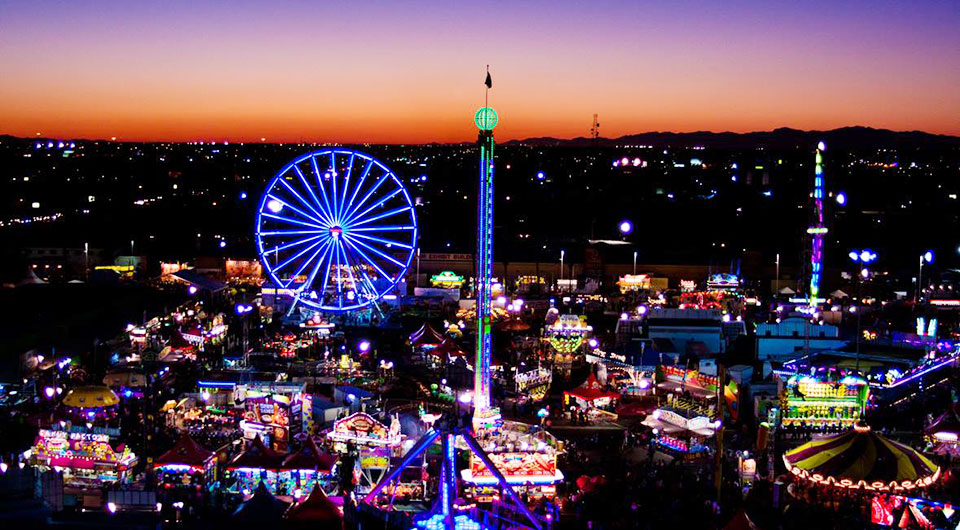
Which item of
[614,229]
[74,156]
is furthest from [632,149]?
[614,229]

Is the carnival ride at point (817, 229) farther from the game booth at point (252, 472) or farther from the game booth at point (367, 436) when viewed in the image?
the game booth at point (252, 472)

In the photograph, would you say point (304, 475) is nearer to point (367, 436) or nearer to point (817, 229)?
point (367, 436)

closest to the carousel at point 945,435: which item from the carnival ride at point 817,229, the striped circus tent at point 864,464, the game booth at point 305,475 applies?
the striped circus tent at point 864,464

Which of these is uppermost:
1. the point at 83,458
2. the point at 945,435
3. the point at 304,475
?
the point at 945,435

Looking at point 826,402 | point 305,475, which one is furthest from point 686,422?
point 305,475

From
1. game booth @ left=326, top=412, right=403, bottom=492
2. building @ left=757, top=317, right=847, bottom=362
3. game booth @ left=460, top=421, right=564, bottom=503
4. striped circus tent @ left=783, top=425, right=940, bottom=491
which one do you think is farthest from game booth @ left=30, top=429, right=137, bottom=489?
building @ left=757, top=317, right=847, bottom=362

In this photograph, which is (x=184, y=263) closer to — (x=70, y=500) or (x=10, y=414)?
(x=10, y=414)
